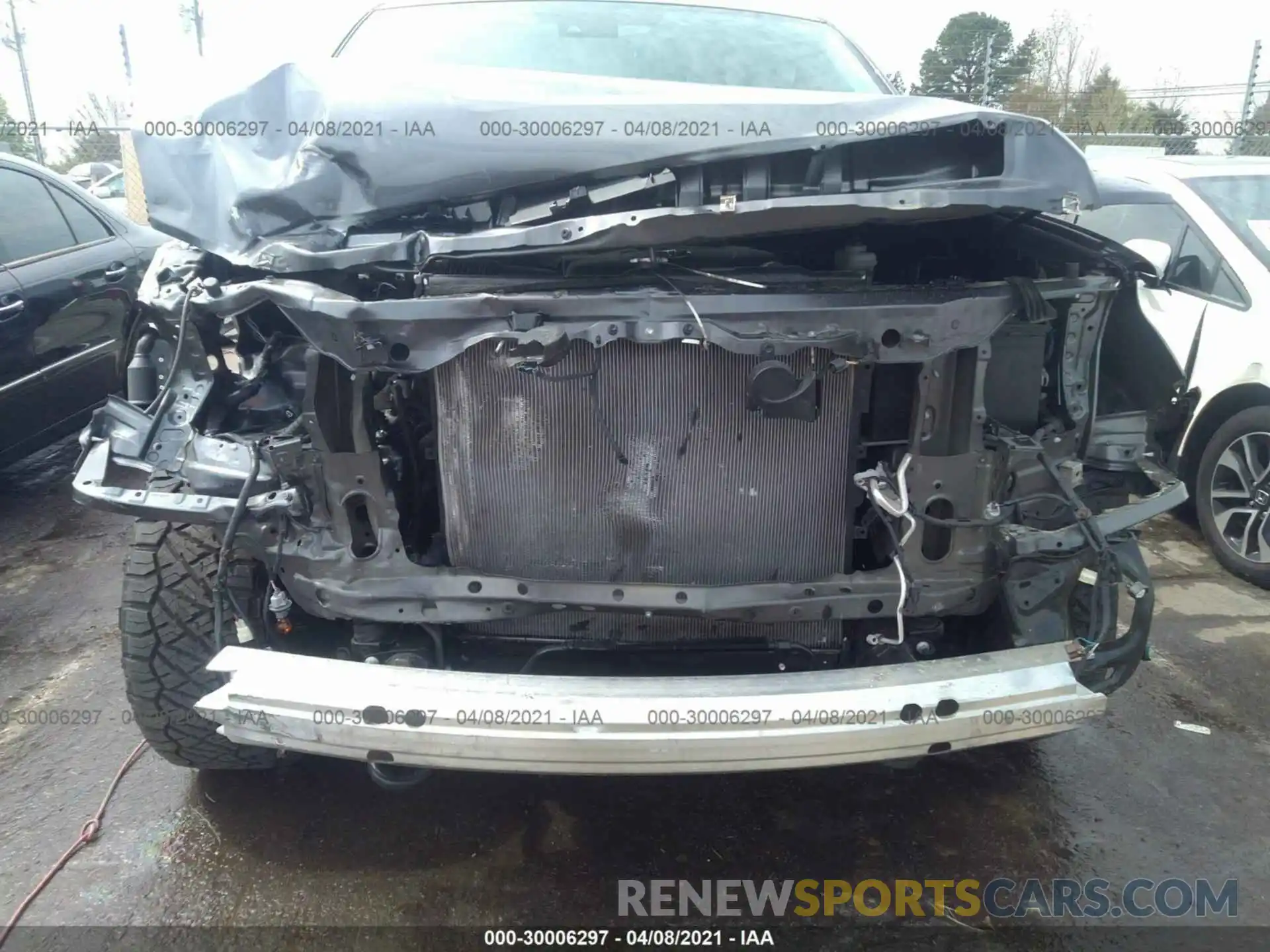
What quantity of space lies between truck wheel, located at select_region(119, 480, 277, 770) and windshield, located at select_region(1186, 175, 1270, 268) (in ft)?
14.7

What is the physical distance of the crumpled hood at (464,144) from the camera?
6.48 ft

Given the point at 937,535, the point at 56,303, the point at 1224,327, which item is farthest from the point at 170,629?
the point at 1224,327

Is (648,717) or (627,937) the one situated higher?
(648,717)

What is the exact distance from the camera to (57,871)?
227cm

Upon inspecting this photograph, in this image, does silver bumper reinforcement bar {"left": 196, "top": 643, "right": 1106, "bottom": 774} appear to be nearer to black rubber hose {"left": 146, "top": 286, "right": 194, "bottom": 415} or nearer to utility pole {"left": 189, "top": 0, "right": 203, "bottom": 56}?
black rubber hose {"left": 146, "top": 286, "right": 194, "bottom": 415}

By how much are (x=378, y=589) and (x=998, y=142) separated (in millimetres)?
1790

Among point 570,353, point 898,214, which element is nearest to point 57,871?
point 570,353

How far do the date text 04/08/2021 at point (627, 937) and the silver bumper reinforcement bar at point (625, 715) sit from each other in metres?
0.53

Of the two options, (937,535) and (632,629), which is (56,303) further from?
(937,535)

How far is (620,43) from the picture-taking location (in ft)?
9.91

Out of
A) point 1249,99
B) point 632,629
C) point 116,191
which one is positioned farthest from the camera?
point 116,191

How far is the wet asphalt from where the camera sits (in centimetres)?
218

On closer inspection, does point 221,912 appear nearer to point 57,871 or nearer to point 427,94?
point 57,871

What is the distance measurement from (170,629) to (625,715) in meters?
1.32
